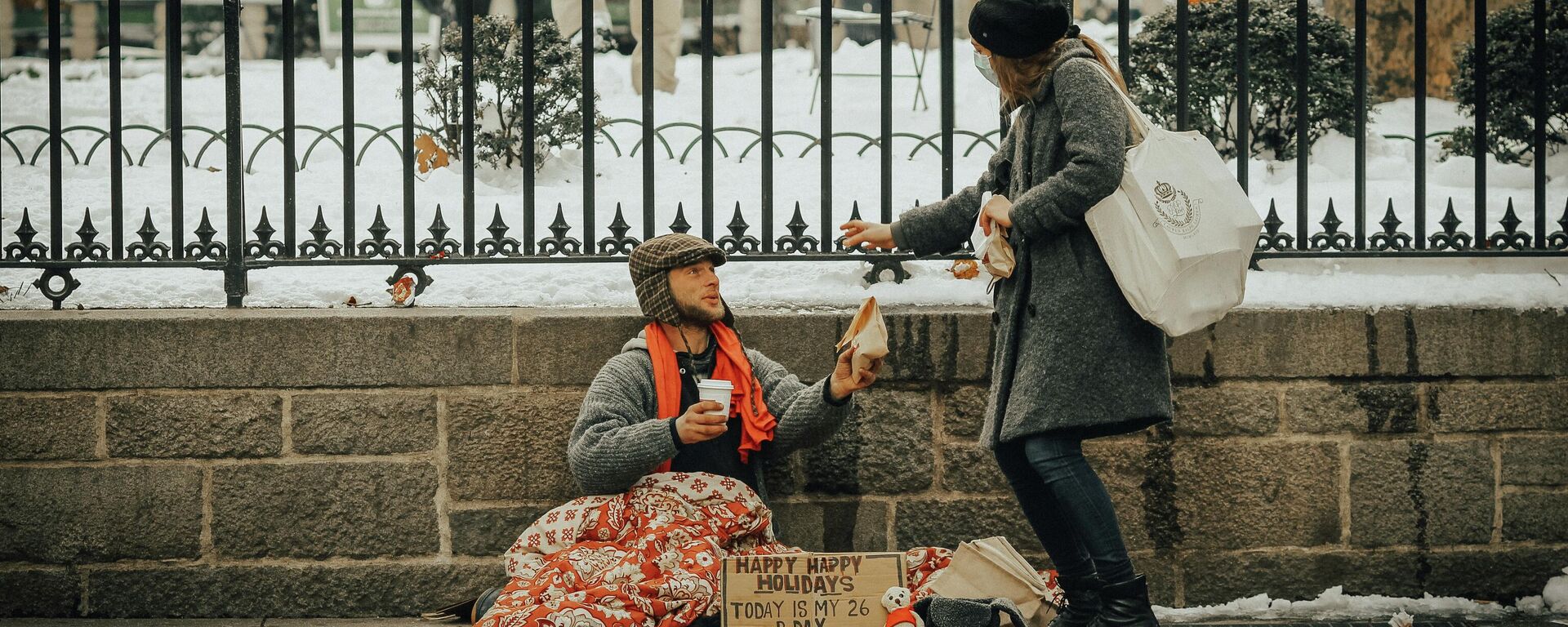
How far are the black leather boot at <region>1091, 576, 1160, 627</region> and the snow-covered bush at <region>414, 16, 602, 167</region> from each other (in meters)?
2.64

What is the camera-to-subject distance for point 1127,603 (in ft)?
11.3

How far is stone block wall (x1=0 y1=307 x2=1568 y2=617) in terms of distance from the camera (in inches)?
173

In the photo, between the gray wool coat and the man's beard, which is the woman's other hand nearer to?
the gray wool coat

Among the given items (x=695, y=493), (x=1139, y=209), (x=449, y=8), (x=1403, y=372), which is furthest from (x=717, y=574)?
(x=449, y=8)

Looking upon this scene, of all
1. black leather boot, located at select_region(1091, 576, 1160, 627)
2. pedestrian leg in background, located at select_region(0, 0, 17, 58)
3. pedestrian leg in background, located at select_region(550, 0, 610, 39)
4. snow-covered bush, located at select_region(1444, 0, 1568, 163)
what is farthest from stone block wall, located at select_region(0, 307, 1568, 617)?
pedestrian leg in background, located at select_region(0, 0, 17, 58)

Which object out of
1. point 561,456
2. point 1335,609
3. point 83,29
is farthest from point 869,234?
point 83,29

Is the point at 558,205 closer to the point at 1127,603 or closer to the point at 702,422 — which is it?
the point at 702,422

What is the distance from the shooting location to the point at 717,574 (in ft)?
12.6

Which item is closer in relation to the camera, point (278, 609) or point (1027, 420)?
point (1027, 420)

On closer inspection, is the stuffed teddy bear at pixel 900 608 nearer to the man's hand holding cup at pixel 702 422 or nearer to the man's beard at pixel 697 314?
the man's hand holding cup at pixel 702 422

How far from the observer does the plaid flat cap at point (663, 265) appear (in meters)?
4.07

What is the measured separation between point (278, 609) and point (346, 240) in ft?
4.06

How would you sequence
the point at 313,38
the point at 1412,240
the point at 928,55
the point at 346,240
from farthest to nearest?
the point at 313,38, the point at 928,55, the point at 1412,240, the point at 346,240

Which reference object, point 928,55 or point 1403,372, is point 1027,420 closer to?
point 1403,372
